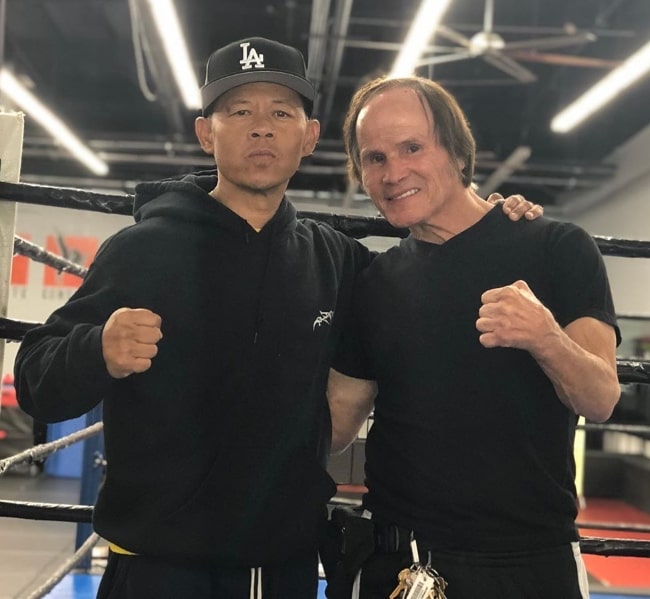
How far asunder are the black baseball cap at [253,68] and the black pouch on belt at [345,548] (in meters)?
0.81

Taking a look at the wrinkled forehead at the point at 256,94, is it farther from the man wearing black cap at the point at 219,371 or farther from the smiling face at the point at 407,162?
the smiling face at the point at 407,162

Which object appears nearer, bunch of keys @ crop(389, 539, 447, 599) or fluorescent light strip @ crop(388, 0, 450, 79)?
bunch of keys @ crop(389, 539, 447, 599)

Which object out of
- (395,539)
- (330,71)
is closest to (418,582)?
(395,539)

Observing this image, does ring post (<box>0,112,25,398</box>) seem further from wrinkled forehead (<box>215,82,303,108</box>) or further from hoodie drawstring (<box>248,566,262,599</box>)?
hoodie drawstring (<box>248,566,262,599</box>)

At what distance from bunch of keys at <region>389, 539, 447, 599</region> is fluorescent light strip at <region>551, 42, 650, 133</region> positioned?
159 inches

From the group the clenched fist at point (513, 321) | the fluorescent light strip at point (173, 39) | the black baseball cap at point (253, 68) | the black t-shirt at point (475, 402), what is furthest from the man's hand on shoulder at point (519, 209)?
the fluorescent light strip at point (173, 39)

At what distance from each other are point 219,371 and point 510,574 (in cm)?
60

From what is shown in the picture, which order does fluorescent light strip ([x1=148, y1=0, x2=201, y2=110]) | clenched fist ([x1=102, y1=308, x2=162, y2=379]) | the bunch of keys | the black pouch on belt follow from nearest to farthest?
clenched fist ([x1=102, y1=308, x2=162, y2=379]) < the bunch of keys < the black pouch on belt < fluorescent light strip ([x1=148, y1=0, x2=201, y2=110])

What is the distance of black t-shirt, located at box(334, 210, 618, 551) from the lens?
116 centimetres

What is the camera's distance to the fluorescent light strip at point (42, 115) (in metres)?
5.05

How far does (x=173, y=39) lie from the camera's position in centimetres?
407

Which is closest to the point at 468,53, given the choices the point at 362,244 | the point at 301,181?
the point at 362,244

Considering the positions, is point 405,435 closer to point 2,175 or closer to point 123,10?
point 2,175

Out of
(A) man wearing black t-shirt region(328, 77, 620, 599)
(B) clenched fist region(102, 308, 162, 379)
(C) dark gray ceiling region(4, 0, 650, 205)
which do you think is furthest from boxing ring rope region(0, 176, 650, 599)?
(C) dark gray ceiling region(4, 0, 650, 205)
